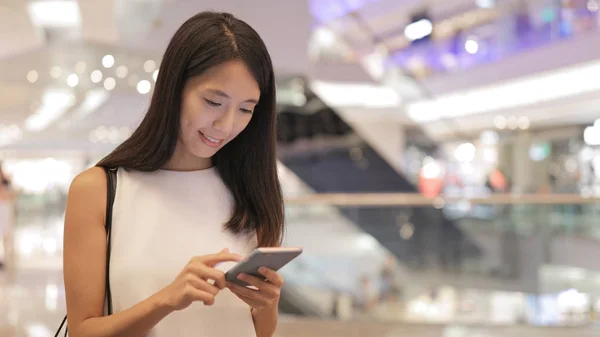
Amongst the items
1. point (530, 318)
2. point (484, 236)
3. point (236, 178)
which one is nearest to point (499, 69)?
point (484, 236)

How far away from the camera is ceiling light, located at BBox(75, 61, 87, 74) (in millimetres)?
8371

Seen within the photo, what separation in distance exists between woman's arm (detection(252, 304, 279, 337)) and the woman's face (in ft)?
1.38

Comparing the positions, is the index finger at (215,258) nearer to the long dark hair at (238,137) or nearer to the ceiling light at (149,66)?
the long dark hair at (238,137)

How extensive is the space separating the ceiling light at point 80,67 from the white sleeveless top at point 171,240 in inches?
278

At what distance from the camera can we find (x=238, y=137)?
182 cm

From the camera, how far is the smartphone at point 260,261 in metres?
1.33

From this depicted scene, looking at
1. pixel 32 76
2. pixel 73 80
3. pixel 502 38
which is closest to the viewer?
pixel 32 76

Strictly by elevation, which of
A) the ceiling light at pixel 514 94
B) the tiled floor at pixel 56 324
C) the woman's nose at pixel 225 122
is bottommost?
the tiled floor at pixel 56 324

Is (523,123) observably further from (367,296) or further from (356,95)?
(367,296)

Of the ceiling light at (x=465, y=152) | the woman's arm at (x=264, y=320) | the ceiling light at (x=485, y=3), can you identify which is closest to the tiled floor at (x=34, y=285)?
the woman's arm at (x=264, y=320)

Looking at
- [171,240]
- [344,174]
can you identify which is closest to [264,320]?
[171,240]

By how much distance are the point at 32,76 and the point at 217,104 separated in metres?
→ 7.24

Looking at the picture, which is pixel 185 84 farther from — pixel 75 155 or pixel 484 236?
pixel 75 155

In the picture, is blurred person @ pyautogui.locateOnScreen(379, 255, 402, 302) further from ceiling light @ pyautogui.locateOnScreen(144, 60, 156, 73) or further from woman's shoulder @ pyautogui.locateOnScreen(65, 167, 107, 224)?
woman's shoulder @ pyautogui.locateOnScreen(65, 167, 107, 224)
